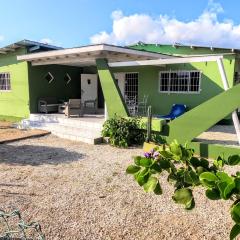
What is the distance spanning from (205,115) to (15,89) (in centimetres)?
1039

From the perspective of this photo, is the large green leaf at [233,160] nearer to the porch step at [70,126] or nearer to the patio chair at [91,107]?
the porch step at [70,126]

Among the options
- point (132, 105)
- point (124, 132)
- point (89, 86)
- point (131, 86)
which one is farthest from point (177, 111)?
point (89, 86)

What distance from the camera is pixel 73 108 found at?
12.5m

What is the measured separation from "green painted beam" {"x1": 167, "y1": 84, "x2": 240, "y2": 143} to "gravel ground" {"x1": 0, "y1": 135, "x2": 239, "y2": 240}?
1.84 meters

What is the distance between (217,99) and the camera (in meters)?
6.93

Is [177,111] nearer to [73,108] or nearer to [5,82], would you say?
[73,108]

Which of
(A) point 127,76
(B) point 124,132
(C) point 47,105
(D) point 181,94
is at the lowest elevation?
(B) point 124,132

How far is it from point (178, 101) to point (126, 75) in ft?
12.1

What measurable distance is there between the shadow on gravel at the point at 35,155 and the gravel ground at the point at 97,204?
0.18 ft

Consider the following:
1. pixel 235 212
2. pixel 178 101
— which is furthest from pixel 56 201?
pixel 178 101

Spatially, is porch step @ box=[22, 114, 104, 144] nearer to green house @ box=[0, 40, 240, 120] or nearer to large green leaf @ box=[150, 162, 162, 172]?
green house @ box=[0, 40, 240, 120]

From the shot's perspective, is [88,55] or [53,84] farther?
[53,84]

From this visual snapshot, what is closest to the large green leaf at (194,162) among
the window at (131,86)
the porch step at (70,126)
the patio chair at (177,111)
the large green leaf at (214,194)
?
the large green leaf at (214,194)

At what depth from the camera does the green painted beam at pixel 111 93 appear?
31.0ft
